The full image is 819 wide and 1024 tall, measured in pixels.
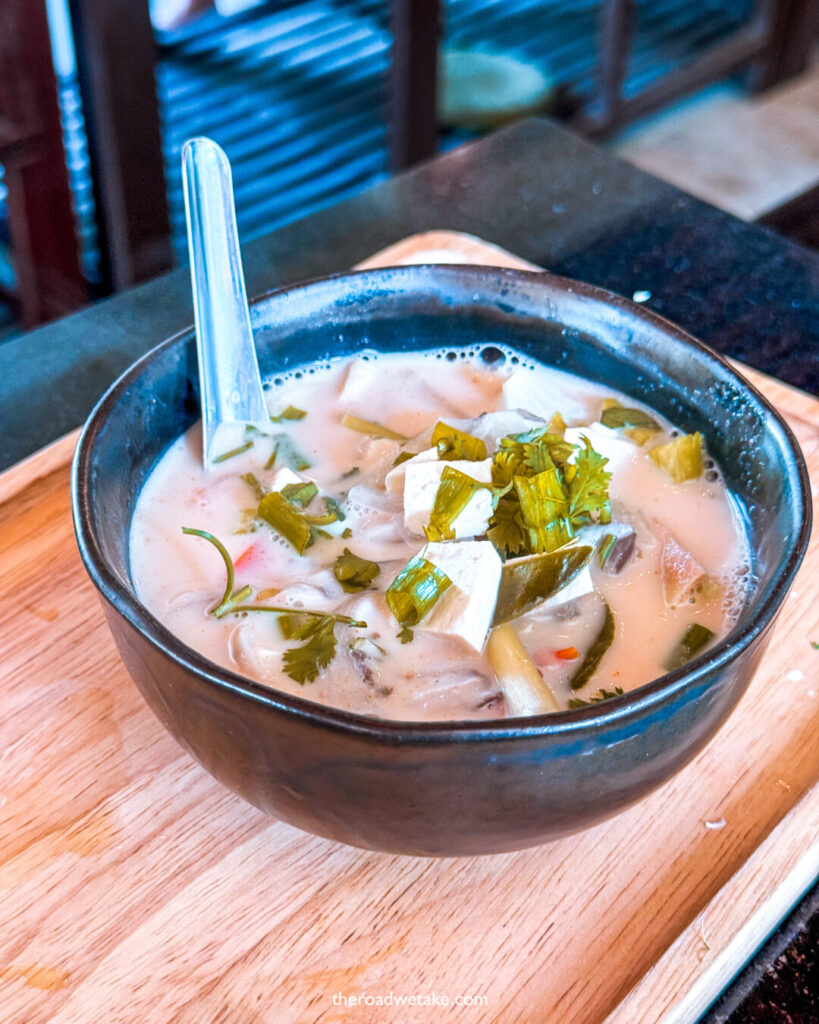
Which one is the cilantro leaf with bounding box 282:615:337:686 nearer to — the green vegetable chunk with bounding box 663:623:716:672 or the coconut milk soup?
the coconut milk soup

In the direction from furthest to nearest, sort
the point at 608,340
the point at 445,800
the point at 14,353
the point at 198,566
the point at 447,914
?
the point at 14,353 < the point at 608,340 < the point at 198,566 < the point at 447,914 < the point at 445,800

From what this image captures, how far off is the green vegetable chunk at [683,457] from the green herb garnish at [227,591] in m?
0.45

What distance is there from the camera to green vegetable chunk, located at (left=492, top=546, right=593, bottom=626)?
3.18 feet

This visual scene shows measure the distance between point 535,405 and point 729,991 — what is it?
616 mm

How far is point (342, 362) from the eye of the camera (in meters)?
1.29

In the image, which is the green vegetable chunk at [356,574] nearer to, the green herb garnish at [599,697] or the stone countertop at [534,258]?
the green herb garnish at [599,697]

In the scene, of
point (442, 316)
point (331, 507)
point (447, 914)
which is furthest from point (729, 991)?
point (442, 316)

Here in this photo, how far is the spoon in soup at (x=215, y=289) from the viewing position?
3.60ft

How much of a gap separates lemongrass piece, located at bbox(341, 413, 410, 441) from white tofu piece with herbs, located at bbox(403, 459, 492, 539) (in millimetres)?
175

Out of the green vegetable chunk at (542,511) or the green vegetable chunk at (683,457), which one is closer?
the green vegetable chunk at (542,511)

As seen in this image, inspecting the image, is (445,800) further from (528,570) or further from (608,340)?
(608,340)

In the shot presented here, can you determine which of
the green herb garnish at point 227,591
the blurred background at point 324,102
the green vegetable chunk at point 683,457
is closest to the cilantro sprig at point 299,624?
the green herb garnish at point 227,591

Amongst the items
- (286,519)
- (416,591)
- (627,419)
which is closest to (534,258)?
(627,419)

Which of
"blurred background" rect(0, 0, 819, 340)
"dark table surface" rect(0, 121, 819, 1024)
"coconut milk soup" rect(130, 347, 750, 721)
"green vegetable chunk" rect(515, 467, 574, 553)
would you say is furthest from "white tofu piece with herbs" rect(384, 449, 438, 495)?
"blurred background" rect(0, 0, 819, 340)
